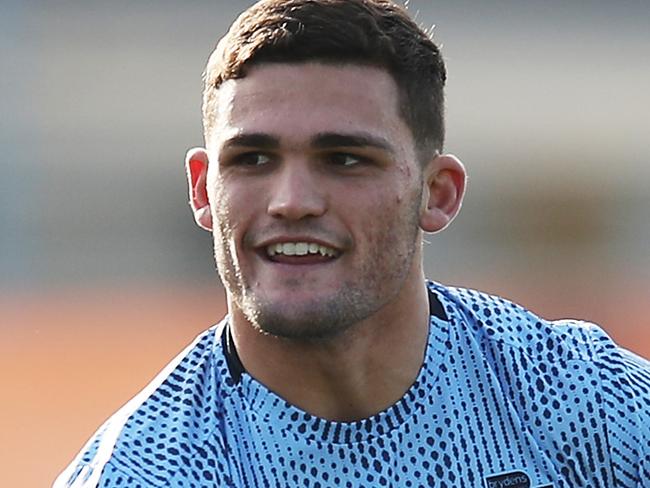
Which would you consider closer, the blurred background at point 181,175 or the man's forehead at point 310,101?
the man's forehead at point 310,101

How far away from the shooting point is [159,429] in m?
3.22

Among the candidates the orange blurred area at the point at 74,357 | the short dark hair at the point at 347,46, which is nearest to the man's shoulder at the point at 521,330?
the short dark hair at the point at 347,46

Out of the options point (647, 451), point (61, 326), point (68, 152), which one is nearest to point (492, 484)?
point (647, 451)

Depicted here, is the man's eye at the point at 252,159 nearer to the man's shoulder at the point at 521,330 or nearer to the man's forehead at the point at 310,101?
the man's forehead at the point at 310,101

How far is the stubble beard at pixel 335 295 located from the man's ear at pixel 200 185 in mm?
204

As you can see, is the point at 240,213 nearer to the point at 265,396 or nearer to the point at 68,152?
the point at 265,396

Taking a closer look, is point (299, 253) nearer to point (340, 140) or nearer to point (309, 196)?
point (309, 196)

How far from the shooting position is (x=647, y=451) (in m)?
3.38

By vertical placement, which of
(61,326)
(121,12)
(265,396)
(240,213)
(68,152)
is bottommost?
(265,396)

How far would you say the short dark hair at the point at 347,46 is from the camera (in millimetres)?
3355

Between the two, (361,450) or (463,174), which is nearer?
(361,450)

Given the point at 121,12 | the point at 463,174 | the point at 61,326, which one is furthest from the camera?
the point at 121,12

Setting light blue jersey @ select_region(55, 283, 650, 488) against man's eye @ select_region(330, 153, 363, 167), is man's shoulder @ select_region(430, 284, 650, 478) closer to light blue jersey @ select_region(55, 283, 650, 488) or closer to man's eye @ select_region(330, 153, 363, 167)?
light blue jersey @ select_region(55, 283, 650, 488)

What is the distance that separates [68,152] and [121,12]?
10.6 feet
